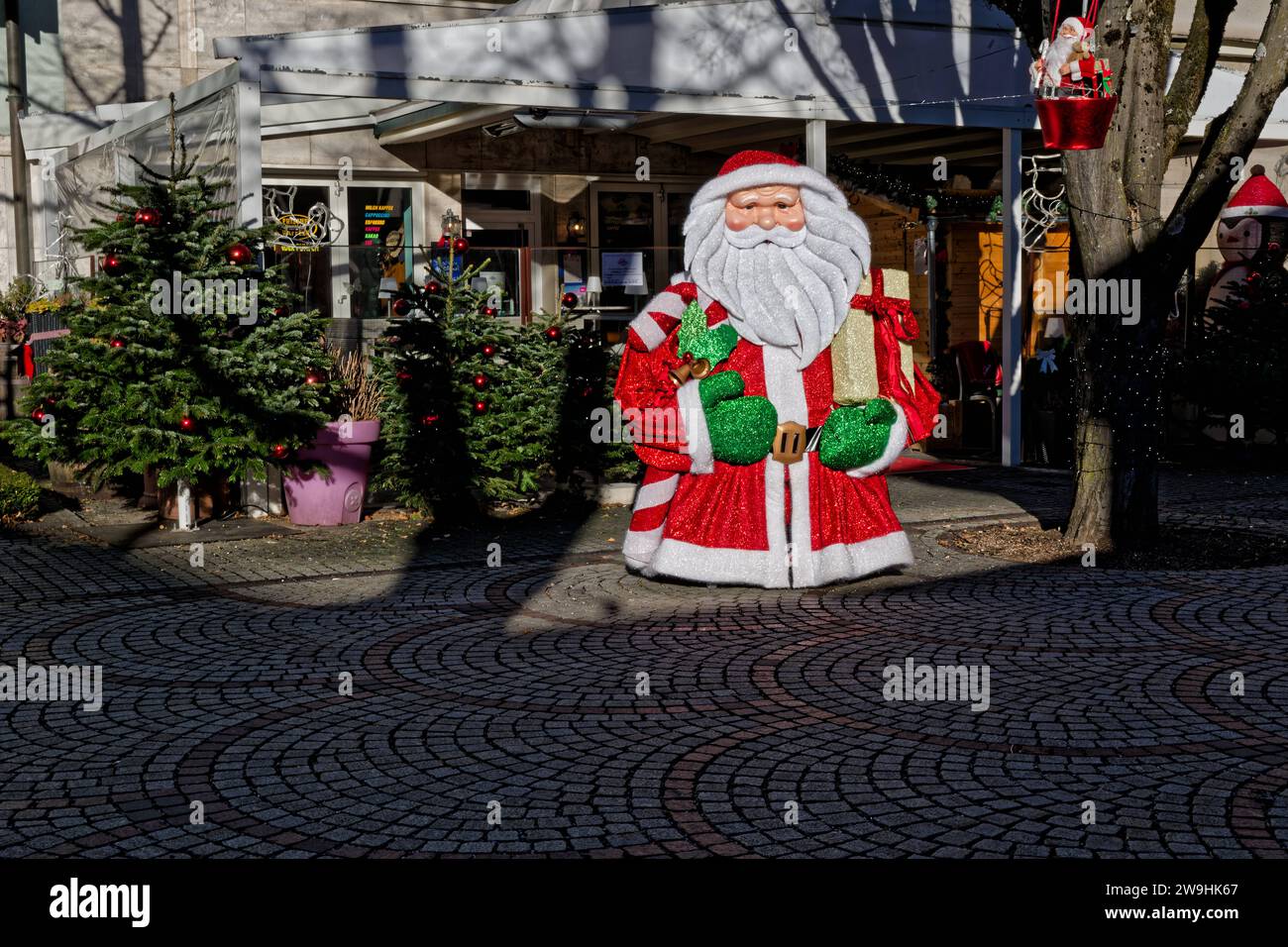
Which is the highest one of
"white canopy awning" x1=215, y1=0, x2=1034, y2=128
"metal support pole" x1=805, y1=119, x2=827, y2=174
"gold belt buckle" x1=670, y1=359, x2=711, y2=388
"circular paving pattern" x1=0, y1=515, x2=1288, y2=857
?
"white canopy awning" x1=215, y1=0, x2=1034, y2=128

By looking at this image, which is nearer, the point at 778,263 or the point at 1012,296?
the point at 778,263

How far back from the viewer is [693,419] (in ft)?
26.5

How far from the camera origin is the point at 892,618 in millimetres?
7676

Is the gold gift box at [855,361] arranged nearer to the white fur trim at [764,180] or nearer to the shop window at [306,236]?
the white fur trim at [764,180]

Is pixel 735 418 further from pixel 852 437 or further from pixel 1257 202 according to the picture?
pixel 1257 202

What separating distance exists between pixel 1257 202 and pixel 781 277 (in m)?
9.73

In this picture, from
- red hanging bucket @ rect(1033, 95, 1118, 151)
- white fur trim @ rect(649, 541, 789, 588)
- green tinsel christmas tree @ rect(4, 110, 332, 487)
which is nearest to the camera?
red hanging bucket @ rect(1033, 95, 1118, 151)

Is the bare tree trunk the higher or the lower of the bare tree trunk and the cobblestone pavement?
the higher

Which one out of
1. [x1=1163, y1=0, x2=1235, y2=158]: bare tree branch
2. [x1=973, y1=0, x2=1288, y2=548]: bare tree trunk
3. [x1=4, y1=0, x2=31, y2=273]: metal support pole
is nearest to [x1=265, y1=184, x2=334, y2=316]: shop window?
[x1=4, y1=0, x2=31, y2=273]: metal support pole

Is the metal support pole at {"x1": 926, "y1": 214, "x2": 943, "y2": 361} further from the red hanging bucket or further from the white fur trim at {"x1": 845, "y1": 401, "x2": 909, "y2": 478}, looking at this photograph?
the red hanging bucket

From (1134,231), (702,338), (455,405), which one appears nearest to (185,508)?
(455,405)

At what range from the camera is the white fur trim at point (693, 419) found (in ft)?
26.4

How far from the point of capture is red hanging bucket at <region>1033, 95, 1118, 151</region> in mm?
7738

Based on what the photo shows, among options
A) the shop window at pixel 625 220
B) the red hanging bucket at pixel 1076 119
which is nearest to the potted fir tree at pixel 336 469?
the red hanging bucket at pixel 1076 119
